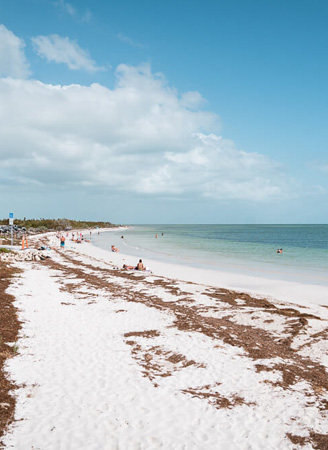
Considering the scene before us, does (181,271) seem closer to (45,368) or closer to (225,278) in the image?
(225,278)

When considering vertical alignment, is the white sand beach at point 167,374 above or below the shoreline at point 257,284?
above

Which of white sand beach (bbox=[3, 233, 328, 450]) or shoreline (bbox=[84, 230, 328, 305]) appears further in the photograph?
shoreline (bbox=[84, 230, 328, 305])

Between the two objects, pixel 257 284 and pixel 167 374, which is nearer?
pixel 167 374

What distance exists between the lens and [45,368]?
22.0 ft

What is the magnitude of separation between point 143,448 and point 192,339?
4.55 metres

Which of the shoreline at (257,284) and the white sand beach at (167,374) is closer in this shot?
the white sand beach at (167,374)

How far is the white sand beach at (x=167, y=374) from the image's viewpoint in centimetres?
478

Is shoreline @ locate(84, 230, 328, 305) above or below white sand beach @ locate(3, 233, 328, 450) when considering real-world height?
below

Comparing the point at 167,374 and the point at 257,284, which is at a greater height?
the point at 167,374

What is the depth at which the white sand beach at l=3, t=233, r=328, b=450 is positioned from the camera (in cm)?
478

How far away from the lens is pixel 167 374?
6.76 metres

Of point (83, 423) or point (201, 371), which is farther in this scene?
point (201, 371)

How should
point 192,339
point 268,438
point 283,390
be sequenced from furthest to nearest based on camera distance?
point 192,339 < point 283,390 < point 268,438

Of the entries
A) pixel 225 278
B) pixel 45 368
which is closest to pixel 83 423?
pixel 45 368
